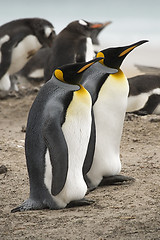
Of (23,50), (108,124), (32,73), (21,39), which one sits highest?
(108,124)

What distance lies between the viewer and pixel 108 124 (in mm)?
4387

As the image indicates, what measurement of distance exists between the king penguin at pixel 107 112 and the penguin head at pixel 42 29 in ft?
16.9

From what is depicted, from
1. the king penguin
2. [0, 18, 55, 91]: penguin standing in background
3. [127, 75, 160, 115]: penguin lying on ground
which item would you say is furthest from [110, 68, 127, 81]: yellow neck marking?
[0, 18, 55, 91]: penguin standing in background

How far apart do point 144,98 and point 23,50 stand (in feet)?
8.76

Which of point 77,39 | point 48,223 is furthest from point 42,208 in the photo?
point 77,39

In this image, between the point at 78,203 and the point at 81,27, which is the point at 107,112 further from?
the point at 81,27

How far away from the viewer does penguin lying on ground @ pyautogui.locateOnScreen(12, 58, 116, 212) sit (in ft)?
11.9

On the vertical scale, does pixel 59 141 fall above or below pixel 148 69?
above

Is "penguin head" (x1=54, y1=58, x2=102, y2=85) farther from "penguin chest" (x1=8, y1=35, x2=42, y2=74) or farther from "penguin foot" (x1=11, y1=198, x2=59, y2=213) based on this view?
"penguin chest" (x1=8, y1=35, x2=42, y2=74)

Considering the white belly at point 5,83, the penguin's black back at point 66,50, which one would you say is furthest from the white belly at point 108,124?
the white belly at point 5,83

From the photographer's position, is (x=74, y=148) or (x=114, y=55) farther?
(x=114, y=55)

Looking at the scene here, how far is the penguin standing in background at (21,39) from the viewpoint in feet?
30.8

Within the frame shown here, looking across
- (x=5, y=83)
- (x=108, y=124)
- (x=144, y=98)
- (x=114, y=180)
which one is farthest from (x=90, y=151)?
(x=5, y=83)

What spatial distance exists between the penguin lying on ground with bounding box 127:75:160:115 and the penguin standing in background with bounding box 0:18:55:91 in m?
2.25
